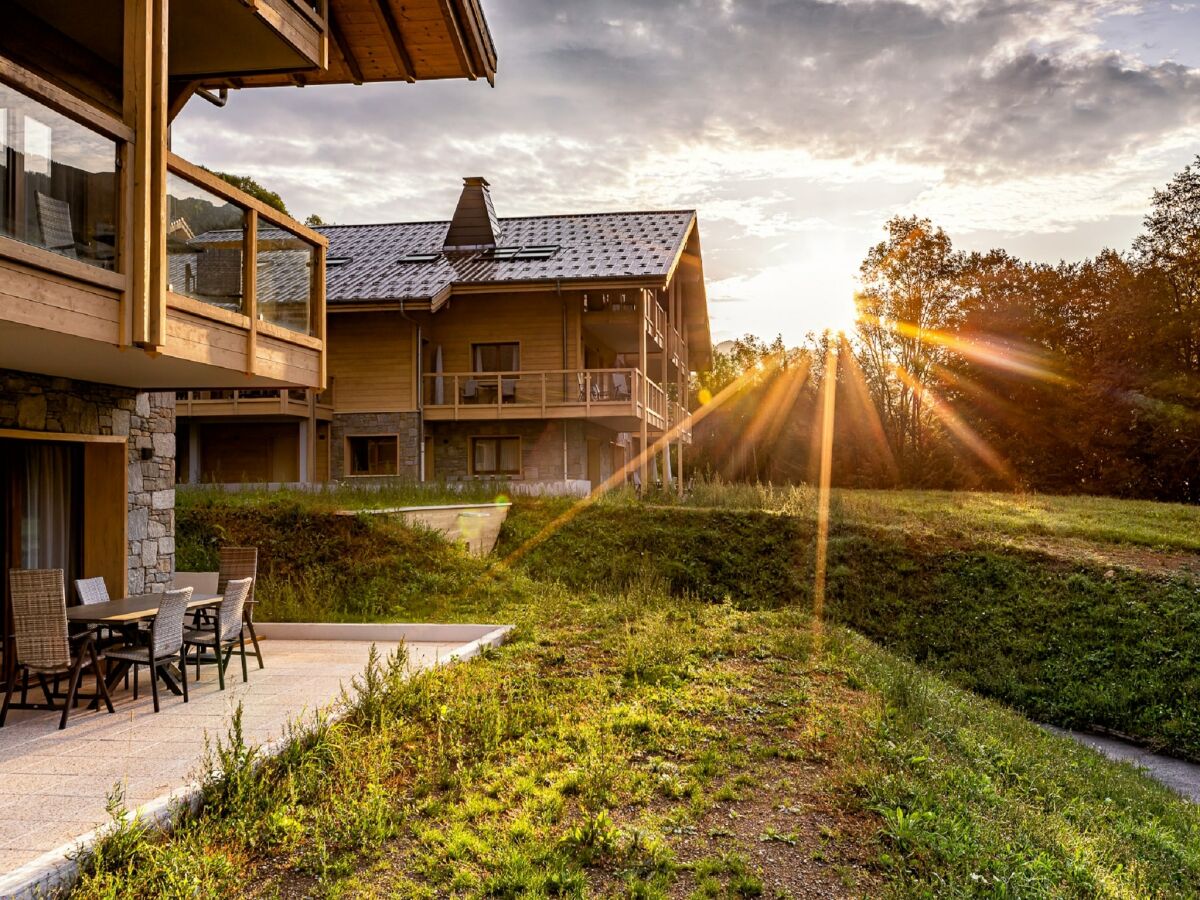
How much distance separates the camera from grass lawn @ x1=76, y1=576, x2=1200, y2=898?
14.3 ft

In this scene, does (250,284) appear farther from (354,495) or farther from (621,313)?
(621,313)

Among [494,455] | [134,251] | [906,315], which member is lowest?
[494,455]

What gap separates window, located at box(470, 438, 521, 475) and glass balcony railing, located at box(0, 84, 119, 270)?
1807 centimetres

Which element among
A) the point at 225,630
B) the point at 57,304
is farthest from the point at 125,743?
the point at 57,304

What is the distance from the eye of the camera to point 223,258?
7.82 metres

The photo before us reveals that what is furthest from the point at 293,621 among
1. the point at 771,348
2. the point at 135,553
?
the point at 771,348

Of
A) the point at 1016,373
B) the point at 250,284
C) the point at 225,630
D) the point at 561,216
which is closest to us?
the point at 225,630

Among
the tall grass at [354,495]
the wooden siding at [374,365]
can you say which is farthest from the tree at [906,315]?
the tall grass at [354,495]

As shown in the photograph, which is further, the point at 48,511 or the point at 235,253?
the point at 48,511

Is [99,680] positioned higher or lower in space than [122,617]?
lower

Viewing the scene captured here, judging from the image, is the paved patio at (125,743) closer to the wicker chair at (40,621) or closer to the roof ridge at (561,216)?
the wicker chair at (40,621)

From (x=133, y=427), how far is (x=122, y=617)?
3.08 metres

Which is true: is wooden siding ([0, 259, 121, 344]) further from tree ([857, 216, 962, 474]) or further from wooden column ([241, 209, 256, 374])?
tree ([857, 216, 962, 474])

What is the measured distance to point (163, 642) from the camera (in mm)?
6824
